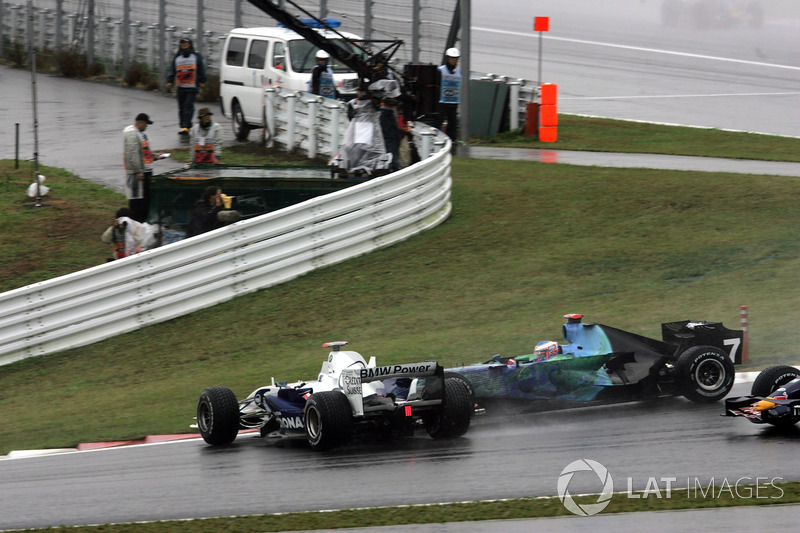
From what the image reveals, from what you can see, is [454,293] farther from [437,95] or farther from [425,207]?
[437,95]

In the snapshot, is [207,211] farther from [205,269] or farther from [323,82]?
[323,82]

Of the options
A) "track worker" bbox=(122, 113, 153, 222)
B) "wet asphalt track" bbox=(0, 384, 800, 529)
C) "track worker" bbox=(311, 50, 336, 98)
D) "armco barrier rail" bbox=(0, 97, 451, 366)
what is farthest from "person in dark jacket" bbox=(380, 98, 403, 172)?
"wet asphalt track" bbox=(0, 384, 800, 529)

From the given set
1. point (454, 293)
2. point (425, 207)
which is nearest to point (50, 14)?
point (425, 207)

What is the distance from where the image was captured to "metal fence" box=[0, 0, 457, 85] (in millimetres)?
23781

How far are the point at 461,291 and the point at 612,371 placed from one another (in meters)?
4.47

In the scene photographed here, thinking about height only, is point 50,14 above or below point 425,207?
above

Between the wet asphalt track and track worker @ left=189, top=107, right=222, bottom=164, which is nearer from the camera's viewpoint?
the wet asphalt track

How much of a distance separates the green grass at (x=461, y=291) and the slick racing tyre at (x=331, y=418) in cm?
194

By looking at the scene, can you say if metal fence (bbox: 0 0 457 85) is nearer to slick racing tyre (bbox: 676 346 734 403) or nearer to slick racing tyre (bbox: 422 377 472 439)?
slick racing tyre (bbox: 676 346 734 403)

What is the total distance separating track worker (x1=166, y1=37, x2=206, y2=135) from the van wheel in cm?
95

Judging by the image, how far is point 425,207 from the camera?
16.1m

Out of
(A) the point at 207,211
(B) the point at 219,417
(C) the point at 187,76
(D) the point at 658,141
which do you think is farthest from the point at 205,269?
(D) the point at 658,141

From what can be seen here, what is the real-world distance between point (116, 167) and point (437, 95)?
6.49m

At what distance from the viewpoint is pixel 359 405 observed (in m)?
8.34
